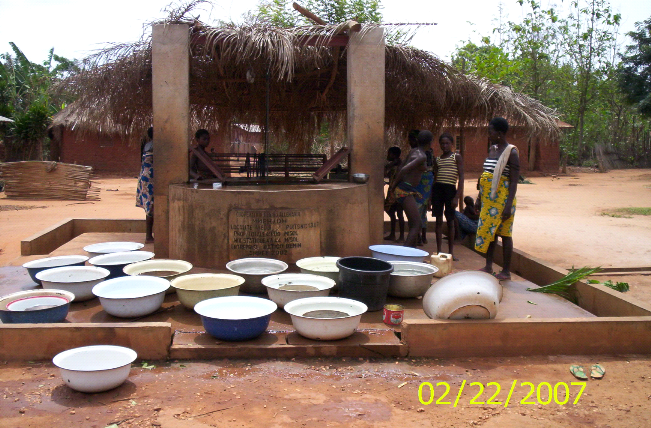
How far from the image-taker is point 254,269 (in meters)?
4.85

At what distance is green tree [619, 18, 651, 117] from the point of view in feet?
76.8

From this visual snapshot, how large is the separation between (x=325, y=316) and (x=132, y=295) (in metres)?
1.45

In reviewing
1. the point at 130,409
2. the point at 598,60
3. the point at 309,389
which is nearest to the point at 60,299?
the point at 130,409

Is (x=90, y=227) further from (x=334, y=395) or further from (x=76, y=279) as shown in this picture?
(x=334, y=395)

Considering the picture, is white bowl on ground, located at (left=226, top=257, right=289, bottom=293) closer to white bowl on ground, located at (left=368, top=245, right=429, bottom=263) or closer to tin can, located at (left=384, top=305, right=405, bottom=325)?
white bowl on ground, located at (left=368, top=245, right=429, bottom=263)

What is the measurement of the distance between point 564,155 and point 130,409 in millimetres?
25796

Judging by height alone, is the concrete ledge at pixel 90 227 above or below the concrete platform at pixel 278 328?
above

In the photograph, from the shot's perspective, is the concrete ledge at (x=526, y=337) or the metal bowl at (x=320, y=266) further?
the metal bowl at (x=320, y=266)

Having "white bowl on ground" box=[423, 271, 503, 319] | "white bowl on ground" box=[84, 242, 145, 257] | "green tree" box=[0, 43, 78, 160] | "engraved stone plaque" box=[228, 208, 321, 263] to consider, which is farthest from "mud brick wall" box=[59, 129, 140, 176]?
"white bowl on ground" box=[423, 271, 503, 319]

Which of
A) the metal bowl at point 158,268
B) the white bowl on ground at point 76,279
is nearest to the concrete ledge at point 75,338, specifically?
the white bowl on ground at point 76,279

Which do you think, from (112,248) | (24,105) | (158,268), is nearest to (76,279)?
(158,268)

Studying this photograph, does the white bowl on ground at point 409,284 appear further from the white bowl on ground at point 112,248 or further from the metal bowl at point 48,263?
the metal bowl at point 48,263

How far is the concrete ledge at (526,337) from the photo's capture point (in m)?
3.65
